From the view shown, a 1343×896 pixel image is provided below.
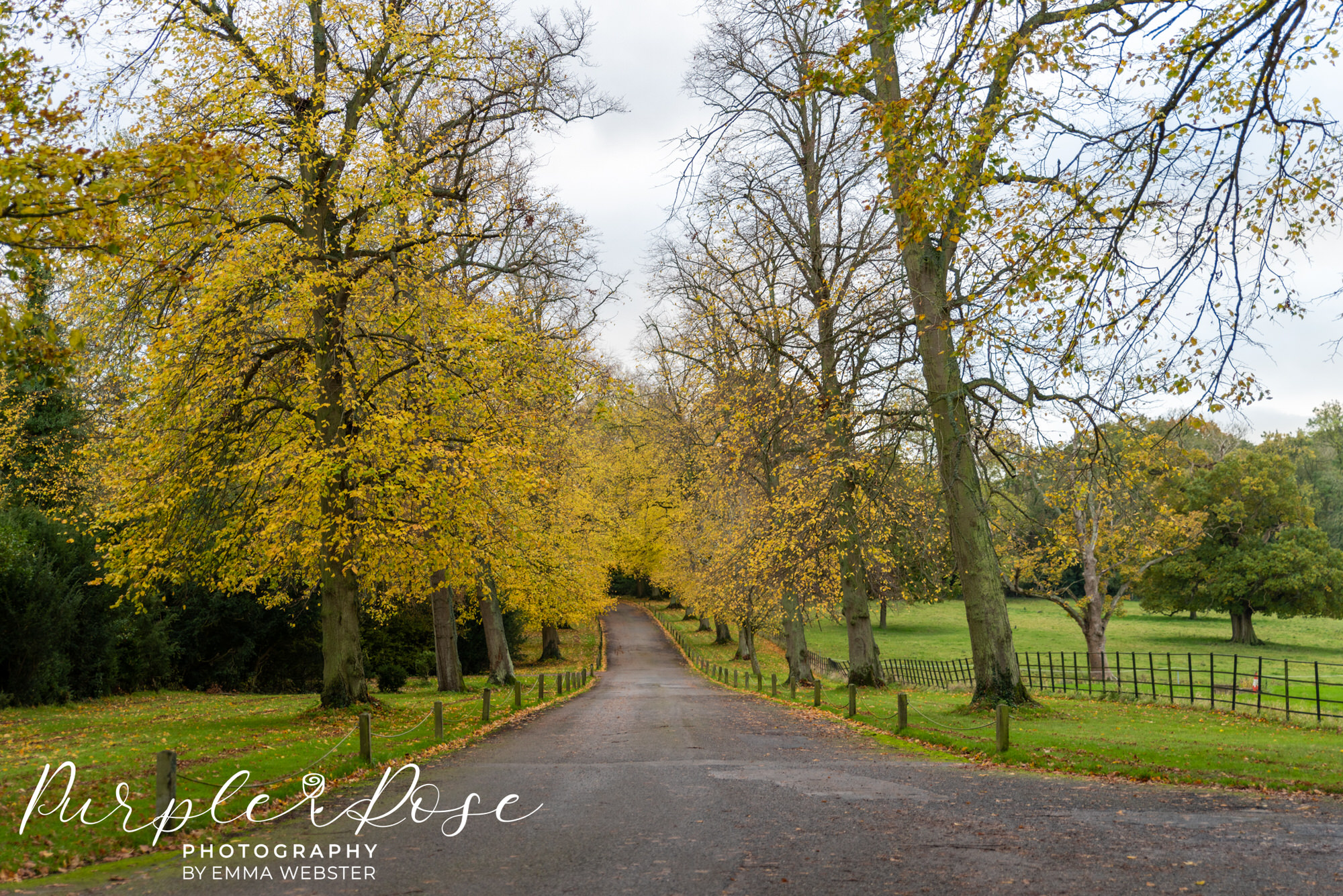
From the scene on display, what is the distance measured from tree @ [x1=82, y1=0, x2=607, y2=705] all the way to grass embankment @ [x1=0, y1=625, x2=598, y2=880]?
7.71ft

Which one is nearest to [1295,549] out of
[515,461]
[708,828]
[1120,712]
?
[1120,712]

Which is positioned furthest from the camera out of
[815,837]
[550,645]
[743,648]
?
[743,648]

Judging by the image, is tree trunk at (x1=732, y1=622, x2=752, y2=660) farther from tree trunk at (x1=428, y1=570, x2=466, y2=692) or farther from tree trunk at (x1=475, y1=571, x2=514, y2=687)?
tree trunk at (x1=428, y1=570, x2=466, y2=692)

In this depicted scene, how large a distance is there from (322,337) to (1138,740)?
Answer: 1569cm

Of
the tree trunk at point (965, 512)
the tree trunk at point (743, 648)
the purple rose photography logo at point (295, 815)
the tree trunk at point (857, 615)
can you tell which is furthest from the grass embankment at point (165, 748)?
the tree trunk at point (743, 648)

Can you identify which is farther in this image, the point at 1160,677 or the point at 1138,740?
the point at 1160,677

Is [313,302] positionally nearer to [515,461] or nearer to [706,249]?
[515,461]

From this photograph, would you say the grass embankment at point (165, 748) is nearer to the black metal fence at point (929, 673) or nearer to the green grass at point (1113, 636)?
the black metal fence at point (929, 673)

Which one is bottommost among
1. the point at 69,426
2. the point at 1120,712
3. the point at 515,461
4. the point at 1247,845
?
the point at 1120,712

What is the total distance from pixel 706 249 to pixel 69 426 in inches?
863

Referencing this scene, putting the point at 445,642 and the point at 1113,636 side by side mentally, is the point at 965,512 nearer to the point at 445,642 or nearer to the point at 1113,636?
the point at 445,642

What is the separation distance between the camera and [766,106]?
1912cm

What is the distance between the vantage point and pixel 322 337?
16797 mm

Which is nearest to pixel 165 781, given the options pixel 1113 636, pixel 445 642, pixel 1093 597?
pixel 445 642
